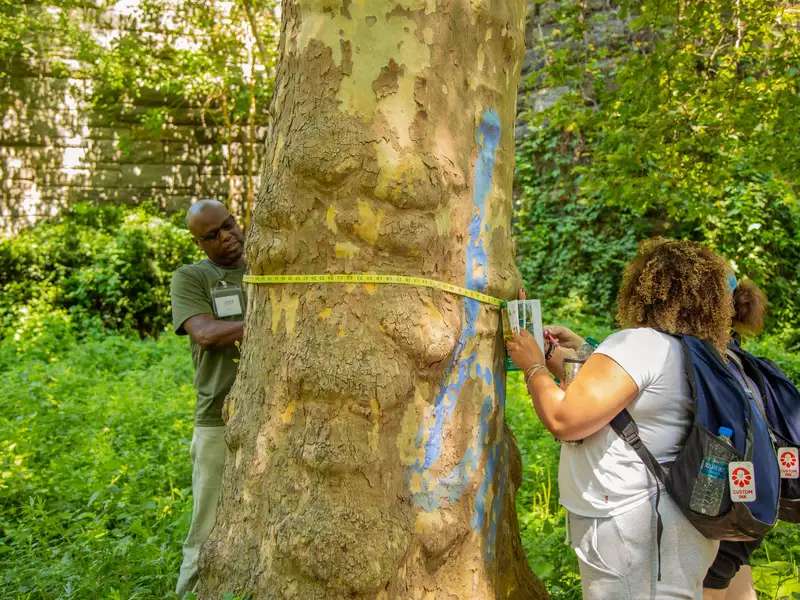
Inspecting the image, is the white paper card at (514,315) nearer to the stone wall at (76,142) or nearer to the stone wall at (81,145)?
the stone wall at (76,142)

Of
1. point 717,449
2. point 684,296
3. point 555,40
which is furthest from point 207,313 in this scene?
point 555,40

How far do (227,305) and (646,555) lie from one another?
2.03m

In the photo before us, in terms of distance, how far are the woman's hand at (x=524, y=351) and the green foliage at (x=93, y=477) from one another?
1871 millimetres

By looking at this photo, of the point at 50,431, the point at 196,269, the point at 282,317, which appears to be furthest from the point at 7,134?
the point at 282,317

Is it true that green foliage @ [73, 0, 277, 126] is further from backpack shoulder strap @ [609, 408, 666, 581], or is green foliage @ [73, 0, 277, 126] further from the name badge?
backpack shoulder strap @ [609, 408, 666, 581]

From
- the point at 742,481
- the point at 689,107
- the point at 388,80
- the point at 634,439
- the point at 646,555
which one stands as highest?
the point at 689,107

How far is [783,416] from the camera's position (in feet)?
9.43

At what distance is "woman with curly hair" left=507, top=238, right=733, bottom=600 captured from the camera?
2.36 metres

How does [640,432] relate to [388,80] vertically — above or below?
below

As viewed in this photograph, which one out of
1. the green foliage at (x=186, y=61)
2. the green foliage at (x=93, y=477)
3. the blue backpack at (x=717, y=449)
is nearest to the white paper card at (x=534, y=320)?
the blue backpack at (x=717, y=449)

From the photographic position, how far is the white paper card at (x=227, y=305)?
354cm

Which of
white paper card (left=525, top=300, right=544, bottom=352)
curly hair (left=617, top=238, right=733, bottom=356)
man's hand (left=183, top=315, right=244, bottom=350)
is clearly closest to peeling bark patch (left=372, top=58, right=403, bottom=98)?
white paper card (left=525, top=300, right=544, bottom=352)

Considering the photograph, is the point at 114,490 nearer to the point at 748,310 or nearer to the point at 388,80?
the point at 388,80

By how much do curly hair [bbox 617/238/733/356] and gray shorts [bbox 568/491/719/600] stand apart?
0.53m
